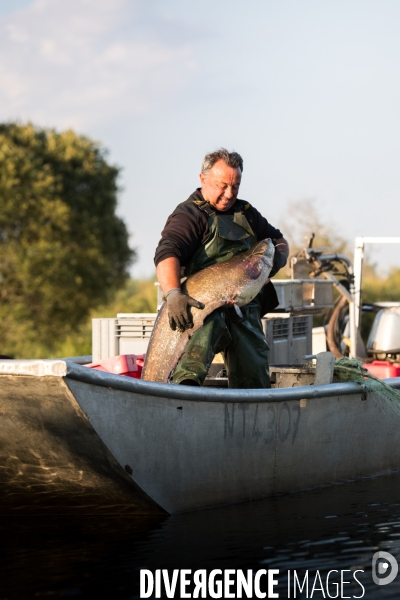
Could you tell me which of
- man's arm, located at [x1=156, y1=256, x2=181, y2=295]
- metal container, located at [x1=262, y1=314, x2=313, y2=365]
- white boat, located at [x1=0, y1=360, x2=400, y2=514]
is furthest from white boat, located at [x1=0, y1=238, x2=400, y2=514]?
metal container, located at [x1=262, y1=314, x2=313, y2=365]

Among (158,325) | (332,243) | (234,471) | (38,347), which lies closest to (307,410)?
(234,471)

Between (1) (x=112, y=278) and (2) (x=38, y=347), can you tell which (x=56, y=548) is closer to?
(2) (x=38, y=347)

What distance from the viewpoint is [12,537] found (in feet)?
18.0

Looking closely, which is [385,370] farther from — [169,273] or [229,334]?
[169,273]

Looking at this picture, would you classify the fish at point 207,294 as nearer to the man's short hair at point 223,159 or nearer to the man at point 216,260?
the man at point 216,260

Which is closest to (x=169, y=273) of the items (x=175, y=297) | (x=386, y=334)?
(x=175, y=297)

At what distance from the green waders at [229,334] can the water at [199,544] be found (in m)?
0.80

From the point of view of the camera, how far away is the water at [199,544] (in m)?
4.66

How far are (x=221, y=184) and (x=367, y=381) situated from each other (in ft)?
5.67

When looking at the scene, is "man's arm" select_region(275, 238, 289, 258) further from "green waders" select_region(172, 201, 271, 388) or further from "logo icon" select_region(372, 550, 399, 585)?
"logo icon" select_region(372, 550, 399, 585)

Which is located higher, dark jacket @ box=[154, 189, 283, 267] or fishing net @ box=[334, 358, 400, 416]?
dark jacket @ box=[154, 189, 283, 267]

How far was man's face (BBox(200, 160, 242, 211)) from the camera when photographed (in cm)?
618

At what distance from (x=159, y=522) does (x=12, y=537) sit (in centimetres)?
81

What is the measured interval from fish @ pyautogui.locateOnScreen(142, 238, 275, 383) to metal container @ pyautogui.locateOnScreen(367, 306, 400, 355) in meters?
4.11
